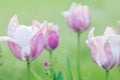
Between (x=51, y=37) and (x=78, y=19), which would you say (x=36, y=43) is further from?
(x=78, y=19)

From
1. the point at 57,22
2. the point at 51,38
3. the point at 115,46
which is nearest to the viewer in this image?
the point at 115,46

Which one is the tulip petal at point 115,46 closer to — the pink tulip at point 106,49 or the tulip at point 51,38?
the pink tulip at point 106,49

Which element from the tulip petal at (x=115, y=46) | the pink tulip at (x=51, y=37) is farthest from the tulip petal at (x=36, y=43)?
the tulip petal at (x=115, y=46)

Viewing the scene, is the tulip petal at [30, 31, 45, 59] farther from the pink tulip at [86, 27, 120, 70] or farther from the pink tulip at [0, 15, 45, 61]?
the pink tulip at [86, 27, 120, 70]

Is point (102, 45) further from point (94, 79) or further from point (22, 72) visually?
point (22, 72)

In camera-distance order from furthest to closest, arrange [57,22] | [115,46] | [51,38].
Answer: [57,22] < [51,38] < [115,46]

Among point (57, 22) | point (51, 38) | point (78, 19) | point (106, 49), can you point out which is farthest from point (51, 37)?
point (57, 22)
